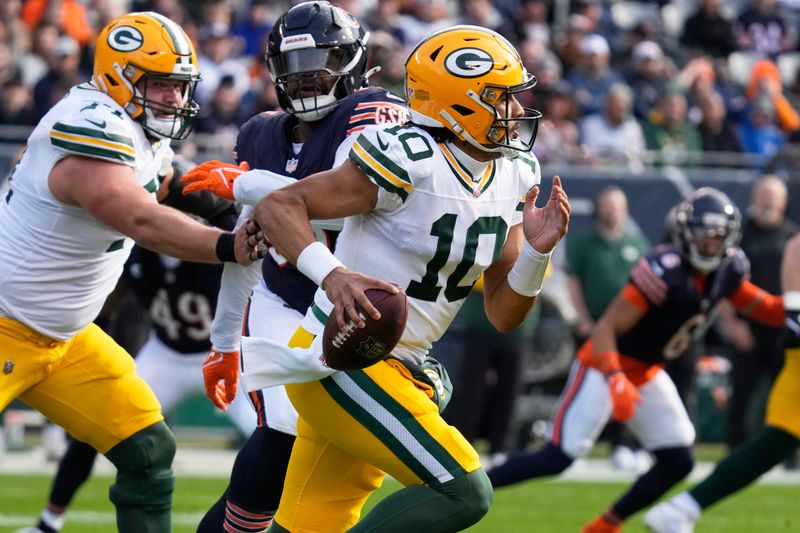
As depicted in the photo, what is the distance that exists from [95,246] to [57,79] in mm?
5970

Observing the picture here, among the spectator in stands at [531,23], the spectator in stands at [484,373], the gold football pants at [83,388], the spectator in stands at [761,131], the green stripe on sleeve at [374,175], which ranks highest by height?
the green stripe on sleeve at [374,175]

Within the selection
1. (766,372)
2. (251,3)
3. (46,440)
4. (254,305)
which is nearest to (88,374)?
(254,305)

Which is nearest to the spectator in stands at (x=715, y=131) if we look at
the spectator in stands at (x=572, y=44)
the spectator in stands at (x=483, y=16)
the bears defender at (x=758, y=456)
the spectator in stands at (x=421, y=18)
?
the spectator in stands at (x=572, y=44)

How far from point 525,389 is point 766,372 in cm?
171

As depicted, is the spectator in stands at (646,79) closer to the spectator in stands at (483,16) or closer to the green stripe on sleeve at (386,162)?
the spectator in stands at (483,16)

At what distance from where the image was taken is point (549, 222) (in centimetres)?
406

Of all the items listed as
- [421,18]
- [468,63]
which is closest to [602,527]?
[468,63]

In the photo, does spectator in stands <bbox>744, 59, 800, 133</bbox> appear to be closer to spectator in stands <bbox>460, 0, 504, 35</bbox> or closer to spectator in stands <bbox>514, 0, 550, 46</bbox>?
spectator in stands <bbox>514, 0, 550, 46</bbox>

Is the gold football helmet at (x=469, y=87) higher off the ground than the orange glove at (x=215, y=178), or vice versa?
the gold football helmet at (x=469, y=87)

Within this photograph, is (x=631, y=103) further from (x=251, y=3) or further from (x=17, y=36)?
(x=17, y=36)

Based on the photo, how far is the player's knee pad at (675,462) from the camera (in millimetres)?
6512

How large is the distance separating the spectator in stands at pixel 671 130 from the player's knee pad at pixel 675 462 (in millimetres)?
Answer: 5508

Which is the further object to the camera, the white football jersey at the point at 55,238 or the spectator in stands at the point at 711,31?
the spectator in stands at the point at 711,31

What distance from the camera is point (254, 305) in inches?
185
